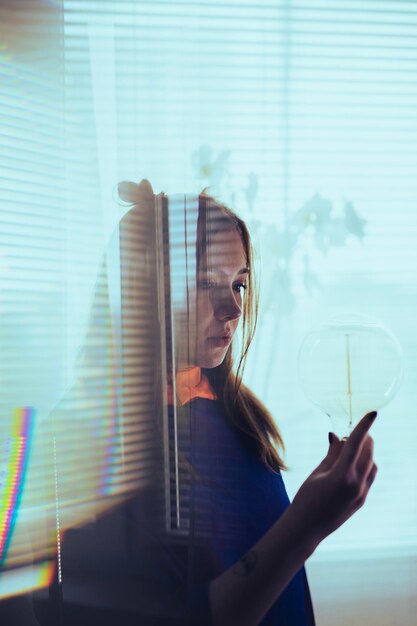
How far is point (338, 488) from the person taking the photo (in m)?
0.68

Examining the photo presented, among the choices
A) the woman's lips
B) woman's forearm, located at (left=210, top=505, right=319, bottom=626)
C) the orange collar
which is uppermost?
the woman's lips

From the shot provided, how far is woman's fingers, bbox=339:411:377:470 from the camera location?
2.20 ft

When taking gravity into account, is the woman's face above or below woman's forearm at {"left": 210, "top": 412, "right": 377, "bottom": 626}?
above

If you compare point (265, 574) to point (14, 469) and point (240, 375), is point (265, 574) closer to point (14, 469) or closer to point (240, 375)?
point (240, 375)

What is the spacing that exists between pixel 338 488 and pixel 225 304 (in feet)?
0.94

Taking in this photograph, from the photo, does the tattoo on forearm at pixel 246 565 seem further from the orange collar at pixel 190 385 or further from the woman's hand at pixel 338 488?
the orange collar at pixel 190 385

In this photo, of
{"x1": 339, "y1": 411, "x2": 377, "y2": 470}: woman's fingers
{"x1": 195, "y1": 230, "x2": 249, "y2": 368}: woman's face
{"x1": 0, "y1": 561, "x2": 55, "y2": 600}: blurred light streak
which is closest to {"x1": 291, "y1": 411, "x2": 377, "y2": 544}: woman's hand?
{"x1": 339, "y1": 411, "x2": 377, "y2": 470}: woman's fingers

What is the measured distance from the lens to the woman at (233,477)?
0.69m

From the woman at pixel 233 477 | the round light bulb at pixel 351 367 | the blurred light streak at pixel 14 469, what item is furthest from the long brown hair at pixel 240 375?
the blurred light streak at pixel 14 469

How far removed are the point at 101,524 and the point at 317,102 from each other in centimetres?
80

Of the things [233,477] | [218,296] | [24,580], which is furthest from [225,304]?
[24,580]

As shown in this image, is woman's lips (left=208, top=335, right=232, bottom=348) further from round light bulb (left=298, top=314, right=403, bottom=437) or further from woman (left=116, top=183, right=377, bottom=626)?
round light bulb (left=298, top=314, right=403, bottom=437)

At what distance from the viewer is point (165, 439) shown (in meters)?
0.74

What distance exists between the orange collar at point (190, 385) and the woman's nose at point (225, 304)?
0.28ft
